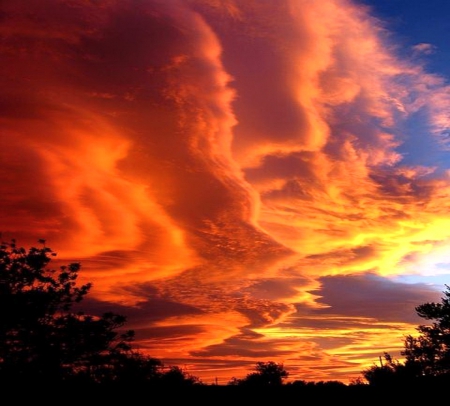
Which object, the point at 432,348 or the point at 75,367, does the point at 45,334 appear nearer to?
the point at 75,367

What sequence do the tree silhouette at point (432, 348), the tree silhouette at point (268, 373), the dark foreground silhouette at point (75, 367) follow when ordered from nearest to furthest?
1. the dark foreground silhouette at point (75, 367)
2. the tree silhouette at point (432, 348)
3. the tree silhouette at point (268, 373)

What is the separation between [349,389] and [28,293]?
19851mm

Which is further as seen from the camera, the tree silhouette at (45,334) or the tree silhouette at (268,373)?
the tree silhouette at (268,373)

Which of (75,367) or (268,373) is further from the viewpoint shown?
(268,373)

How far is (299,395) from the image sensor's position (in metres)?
23.7

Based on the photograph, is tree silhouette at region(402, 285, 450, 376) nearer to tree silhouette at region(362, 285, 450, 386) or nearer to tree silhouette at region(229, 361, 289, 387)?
tree silhouette at region(362, 285, 450, 386)

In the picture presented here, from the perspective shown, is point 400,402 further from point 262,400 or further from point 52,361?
point 52,361

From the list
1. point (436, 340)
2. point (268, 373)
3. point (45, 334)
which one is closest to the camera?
point (45, 334)

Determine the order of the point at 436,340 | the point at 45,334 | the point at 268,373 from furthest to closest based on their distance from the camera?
the point at 268,373 → the point at 436,340 → the point at 45,334

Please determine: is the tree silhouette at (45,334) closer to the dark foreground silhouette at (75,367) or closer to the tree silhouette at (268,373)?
the dark foreground silhouette at (75,367)

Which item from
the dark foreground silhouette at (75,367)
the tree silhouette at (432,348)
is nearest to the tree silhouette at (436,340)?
the tree silhouette at (432,348)

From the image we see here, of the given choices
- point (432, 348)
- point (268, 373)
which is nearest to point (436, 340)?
point (432, 348)

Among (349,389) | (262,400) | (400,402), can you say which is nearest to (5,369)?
(262,400)

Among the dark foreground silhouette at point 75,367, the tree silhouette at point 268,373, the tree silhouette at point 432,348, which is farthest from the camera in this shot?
the tree silhouette at point 268,373
